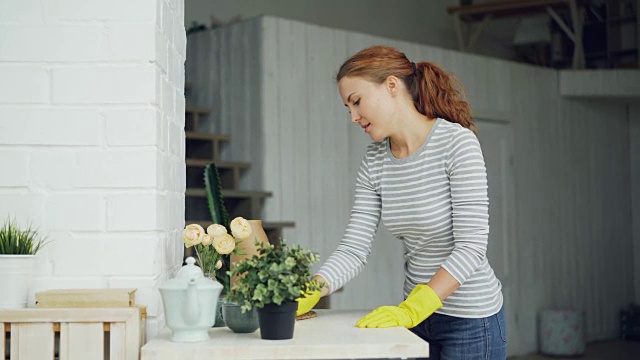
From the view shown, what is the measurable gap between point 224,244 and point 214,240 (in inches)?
1.0

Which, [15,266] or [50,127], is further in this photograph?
[50,127]

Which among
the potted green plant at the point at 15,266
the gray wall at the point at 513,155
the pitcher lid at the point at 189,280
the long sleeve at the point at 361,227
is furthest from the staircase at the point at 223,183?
the pitcher lid at the point at 189,280

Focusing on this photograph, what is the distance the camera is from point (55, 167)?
72.7 inches

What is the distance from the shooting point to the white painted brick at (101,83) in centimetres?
185

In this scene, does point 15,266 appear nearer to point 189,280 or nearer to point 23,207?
point 23,207

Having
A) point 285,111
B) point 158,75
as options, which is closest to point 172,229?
point 158,75

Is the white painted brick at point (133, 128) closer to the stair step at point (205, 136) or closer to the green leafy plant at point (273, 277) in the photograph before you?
the green leafy plant at point (273, 277)

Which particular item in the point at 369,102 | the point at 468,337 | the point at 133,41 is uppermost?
the point at 133,41

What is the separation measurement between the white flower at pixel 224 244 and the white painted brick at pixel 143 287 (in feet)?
0.48

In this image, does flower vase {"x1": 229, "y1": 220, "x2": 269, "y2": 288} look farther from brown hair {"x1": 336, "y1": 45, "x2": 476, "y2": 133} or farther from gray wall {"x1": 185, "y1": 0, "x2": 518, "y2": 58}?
gray wall {"x1": 185, "y1": 0, "x2": 518, "y2": 58}

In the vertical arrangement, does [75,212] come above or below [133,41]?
below

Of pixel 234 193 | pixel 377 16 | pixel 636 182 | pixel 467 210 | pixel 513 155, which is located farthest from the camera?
pixel 636 182

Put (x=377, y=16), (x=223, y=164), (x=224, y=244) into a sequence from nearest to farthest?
1. (x=224, y=244)
2. (x=223, y=164)
3. (x=377, y=16)

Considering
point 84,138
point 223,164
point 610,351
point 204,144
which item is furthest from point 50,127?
point 610,351
